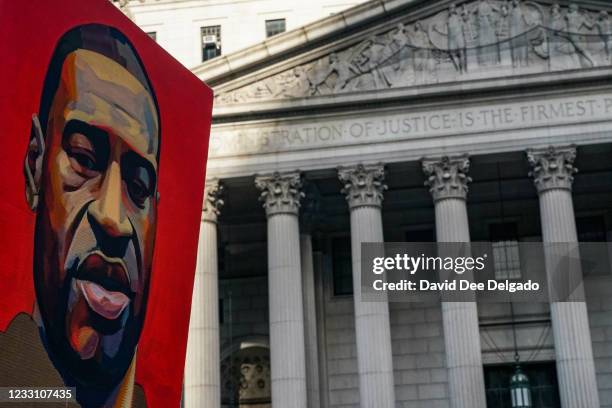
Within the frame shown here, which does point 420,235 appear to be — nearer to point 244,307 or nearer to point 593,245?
point 593,245

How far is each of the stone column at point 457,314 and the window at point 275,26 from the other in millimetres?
13944

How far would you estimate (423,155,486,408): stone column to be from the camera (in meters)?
34.1

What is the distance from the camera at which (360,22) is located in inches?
1492

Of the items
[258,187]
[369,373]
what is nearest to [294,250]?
[258,187]

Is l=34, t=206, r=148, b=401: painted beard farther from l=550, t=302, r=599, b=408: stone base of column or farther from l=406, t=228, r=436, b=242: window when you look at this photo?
l=406, t=228, r=436, b=242: window

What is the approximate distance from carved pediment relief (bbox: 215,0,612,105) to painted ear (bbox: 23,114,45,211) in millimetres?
15437

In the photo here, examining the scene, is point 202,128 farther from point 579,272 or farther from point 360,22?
point 579,272

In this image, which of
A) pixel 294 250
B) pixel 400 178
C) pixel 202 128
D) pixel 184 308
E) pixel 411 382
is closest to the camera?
pixel 184 308

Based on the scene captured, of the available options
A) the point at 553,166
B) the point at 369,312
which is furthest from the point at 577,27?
the point at 369,312

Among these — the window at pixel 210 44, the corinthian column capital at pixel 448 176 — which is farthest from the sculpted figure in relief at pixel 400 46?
the window at pixel 210 44

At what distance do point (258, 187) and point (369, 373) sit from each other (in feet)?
27.5

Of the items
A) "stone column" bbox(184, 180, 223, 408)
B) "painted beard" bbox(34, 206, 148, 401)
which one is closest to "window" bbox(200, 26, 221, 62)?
"stone column" bbox(184, 180, 223, 408)

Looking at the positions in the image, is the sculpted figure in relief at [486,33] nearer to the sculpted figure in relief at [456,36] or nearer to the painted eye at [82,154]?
the sculpted figure in relief at [456,36]

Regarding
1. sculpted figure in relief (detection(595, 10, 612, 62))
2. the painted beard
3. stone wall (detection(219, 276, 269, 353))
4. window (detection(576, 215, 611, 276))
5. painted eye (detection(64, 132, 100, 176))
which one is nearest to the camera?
the painted beard
